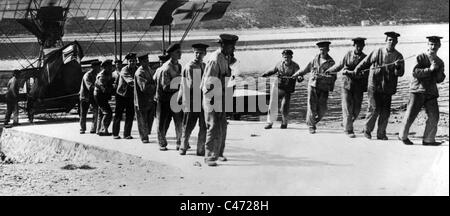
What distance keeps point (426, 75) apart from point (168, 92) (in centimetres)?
416

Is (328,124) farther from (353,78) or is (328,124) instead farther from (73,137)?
(73,137)

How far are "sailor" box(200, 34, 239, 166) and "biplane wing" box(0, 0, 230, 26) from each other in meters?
7.80

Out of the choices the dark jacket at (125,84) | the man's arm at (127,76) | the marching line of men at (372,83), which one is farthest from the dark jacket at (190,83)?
the marching line of men at (372,83)

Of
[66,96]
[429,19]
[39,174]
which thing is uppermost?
[429,19]

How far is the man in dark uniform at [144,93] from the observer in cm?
979

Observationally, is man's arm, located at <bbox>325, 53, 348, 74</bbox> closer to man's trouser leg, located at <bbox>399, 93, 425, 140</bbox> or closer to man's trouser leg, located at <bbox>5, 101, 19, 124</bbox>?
man's trouser leg, located at <bbox>399, 93, 425, 140</bbox>

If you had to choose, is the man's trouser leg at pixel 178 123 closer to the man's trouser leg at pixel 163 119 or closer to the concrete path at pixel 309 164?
the man's trouser leg at pixel 163 119

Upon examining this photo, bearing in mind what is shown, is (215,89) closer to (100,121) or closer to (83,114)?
(100,121)

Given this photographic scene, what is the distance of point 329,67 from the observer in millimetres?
10477

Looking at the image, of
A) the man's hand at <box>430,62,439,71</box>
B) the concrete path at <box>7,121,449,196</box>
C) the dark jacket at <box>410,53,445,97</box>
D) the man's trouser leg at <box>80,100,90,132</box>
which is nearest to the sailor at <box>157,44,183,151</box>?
the concrete path at <box>7,121,449,196</box>

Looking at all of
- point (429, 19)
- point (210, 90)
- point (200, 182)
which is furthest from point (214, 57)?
point (429, 19)

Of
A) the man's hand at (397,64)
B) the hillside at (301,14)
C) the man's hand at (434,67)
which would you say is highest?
the hillside at (301,14)

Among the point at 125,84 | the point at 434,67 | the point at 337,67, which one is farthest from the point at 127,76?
the point at 434,67
